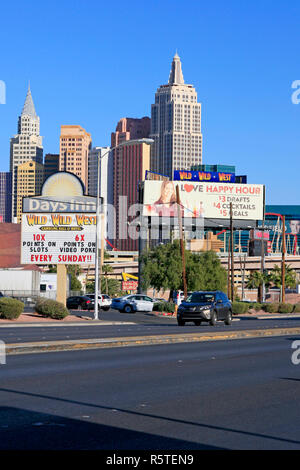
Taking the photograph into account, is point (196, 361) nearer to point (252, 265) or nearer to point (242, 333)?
point (242, 333)

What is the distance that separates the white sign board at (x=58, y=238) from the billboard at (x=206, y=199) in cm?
4515

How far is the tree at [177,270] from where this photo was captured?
6950cm

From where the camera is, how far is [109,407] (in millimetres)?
10469

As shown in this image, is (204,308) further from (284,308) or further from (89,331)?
(284,308)

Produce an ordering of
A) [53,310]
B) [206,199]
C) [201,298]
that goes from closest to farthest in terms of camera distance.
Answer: [201,298]
[53,310]
[206,199]

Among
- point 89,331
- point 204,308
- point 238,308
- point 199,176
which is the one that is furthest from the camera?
point 199,176

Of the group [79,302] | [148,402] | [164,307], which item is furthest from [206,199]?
[148,402]

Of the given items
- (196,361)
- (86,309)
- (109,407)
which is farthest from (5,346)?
(86,309)

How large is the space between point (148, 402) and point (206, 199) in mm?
87896

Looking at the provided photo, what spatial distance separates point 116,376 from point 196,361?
3.95 meters

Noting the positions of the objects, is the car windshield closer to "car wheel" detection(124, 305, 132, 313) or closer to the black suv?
the black suv

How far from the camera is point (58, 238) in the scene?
51.2 metres

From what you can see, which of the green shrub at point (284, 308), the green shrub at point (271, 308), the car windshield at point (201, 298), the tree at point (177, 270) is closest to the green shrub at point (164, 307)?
the tree at point (177, 270)

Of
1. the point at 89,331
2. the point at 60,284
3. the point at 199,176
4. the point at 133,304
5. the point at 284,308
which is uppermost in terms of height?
A: the point at 199,176
